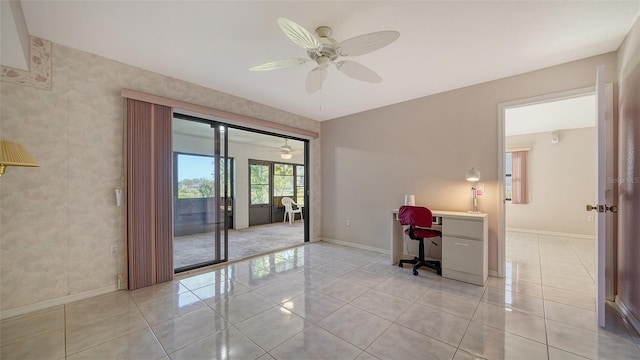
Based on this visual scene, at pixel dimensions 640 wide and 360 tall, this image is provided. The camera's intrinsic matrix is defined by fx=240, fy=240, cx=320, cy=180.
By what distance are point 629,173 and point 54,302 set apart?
5590mm

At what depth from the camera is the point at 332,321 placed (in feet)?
6.95

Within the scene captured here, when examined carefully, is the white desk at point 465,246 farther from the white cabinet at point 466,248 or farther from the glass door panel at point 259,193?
the glass door panel at point 259,193

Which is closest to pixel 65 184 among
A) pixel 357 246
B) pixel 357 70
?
pixel 357 70

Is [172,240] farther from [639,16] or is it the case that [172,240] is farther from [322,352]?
[639,16]

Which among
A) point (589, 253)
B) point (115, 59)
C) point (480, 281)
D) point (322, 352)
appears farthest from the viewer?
point (589, 253)

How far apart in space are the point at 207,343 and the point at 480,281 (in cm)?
298

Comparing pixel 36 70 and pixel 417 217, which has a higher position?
pixel 36 70

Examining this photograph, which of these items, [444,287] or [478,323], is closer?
[478,323]

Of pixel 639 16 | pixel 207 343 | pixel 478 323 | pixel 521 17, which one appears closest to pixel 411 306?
pixel 478 323

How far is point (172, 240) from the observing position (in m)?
3.10

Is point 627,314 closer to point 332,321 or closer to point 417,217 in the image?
point 417,217

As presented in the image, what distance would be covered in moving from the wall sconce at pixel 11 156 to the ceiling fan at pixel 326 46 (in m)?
1.79

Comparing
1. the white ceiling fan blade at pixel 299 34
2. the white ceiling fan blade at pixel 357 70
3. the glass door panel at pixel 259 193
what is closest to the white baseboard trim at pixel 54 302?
the white ceiling fan blade at pixel 299 34

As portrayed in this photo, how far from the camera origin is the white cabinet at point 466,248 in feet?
9.53
